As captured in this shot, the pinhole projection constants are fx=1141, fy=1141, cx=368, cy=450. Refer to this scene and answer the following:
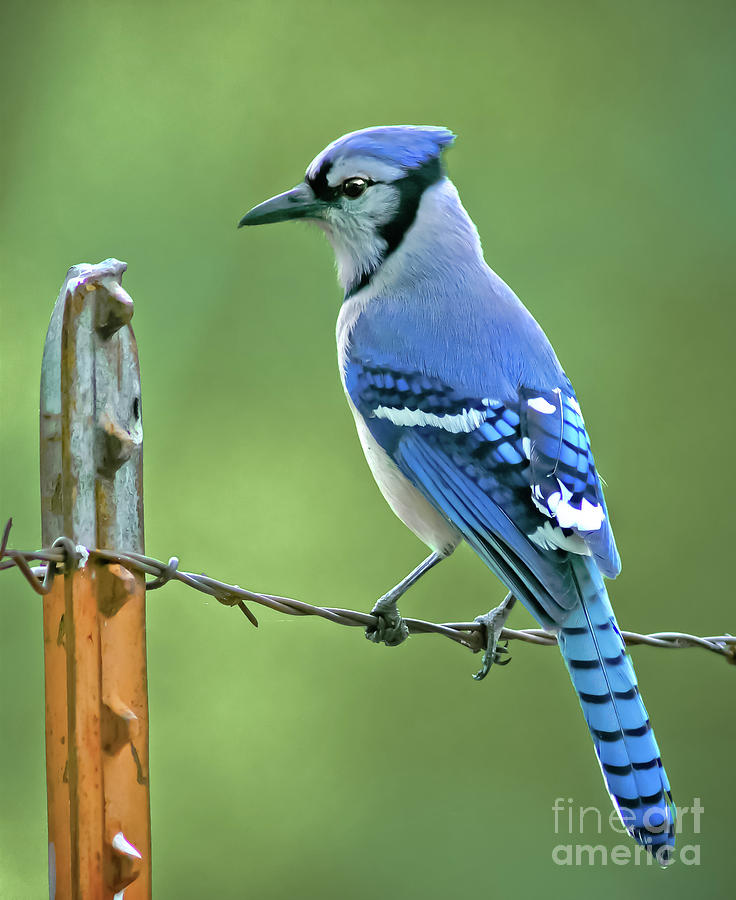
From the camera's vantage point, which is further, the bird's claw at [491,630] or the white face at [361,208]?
the white face at [361,208]

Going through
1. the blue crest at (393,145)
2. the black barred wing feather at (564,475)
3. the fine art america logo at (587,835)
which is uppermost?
the blue crest at (393,145)

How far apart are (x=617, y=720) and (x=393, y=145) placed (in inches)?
52.4

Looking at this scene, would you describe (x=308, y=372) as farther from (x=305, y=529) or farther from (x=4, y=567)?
(x=4, y=567)

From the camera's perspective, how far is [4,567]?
1507 mm

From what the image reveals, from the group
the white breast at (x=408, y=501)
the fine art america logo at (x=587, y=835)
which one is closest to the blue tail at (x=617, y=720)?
the white breast at (x=408, y=501)

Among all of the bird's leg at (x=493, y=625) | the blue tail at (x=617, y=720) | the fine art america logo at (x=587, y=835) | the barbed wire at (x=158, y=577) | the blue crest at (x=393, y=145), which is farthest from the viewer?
the fine art america logo at (x=587, y=835)

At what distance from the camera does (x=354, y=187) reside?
8.40 feet

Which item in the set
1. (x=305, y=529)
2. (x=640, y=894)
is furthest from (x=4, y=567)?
(x=640, y=894)

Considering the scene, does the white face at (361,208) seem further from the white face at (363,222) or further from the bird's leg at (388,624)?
the bird's leg at (388,624)

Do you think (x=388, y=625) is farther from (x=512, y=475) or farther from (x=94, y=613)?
(x=94, y=613)

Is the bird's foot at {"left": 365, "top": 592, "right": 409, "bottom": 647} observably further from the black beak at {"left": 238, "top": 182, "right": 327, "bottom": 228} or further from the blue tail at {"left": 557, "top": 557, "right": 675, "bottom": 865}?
the black beak at {"left": 238, "top": 182, "right": 327, "bottom": 228}

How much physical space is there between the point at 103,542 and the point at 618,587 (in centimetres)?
345

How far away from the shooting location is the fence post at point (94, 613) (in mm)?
1584

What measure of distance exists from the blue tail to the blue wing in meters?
0.04
